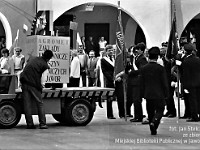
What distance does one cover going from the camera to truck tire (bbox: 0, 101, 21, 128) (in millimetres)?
13308

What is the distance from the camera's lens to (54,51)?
46.7 feet

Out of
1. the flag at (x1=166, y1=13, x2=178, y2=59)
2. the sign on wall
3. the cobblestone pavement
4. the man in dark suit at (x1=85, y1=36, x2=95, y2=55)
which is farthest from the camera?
the man in dark suit at (x1=85, y1=36, x2=95, y2=55)

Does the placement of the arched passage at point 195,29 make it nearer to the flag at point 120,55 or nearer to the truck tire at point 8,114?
the flag at point 120,55

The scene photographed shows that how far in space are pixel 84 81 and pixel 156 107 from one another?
1121 cm

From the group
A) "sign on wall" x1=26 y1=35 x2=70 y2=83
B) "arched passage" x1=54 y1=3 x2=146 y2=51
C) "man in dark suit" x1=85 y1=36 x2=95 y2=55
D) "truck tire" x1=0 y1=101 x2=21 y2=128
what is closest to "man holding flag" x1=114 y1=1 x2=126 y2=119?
"sign on wall" x1=26 y1=35 x2=70 y2=83

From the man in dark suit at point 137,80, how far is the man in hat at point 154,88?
2335 mm

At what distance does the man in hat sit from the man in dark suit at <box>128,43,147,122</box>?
2335 millimetres

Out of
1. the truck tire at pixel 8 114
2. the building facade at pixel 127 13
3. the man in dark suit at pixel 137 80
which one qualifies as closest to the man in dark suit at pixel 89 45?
the building facade at pixel 127 13

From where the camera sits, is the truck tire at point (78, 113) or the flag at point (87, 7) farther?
the flag at point (87, 7)

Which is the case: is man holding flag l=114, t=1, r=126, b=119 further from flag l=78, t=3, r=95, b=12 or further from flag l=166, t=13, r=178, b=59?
flag l=78, t=3, r=95, b=12

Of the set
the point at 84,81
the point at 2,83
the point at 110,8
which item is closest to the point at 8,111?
the point at 2,83

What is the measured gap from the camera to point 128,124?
1422 centimetres

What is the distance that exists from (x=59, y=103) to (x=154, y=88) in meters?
2.76

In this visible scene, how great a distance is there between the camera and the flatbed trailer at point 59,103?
1336cm
